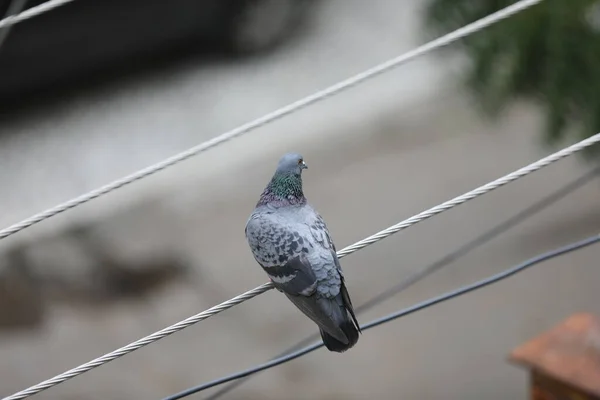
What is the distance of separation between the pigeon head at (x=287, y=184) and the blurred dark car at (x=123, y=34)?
10.4 feet

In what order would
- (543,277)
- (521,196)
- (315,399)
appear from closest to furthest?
1. (315,399)
2. (543,277)
3. (521,196)

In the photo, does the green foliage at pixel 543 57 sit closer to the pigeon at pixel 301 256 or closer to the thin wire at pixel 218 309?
the thin wire at pixel 218 309

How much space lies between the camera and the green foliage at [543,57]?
352 cm

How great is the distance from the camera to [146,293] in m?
4.31

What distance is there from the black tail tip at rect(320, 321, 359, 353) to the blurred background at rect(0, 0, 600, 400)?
6.75 feet

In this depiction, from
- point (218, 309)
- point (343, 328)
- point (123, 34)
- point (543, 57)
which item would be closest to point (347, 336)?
point (343, 328)

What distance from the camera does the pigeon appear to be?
74.2 inches

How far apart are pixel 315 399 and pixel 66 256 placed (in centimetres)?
174

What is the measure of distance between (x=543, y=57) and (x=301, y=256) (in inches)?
88.8

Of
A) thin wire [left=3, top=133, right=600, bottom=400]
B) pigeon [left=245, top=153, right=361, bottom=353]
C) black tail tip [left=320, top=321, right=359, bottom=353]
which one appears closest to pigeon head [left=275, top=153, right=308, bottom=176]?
pigeon [left=245, top=153, right=361, bottom=353]

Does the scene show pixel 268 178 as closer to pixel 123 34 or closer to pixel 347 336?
pixel 123 34

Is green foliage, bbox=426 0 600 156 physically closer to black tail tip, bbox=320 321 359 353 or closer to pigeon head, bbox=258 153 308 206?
pigeon head, bbox=258 153 308 206

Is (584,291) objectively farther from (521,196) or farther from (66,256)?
(66,256)

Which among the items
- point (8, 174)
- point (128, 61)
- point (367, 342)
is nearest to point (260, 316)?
point (367, 342)
